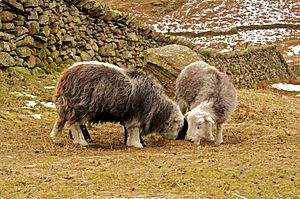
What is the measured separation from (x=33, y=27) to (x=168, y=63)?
3476 mm

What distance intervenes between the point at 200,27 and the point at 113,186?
154 feet

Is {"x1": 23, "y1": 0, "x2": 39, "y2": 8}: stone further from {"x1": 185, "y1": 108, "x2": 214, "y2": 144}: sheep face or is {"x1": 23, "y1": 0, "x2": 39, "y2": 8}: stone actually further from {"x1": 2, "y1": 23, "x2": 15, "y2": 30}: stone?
{"x1": 185, "y1": 108, "x2": 214, "y2": 144}: sheep face

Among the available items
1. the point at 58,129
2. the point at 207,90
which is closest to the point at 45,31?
the point at 207,90

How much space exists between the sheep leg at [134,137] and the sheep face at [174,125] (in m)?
0.64

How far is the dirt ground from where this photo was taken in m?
4.76

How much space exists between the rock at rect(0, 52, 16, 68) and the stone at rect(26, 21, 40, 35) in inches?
40.3

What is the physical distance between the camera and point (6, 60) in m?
11.8

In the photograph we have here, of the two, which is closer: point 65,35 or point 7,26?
point 7,26

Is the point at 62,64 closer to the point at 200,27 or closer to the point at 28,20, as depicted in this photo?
the point at 28,20

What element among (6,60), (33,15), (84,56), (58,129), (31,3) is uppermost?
(31,3)

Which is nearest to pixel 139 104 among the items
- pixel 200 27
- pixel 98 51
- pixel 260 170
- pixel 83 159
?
pixel 83 159

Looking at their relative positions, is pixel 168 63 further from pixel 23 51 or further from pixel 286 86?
pixel 286 86

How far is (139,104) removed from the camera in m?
7.84

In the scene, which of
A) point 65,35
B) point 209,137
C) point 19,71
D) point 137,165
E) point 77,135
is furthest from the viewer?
point 65,35
